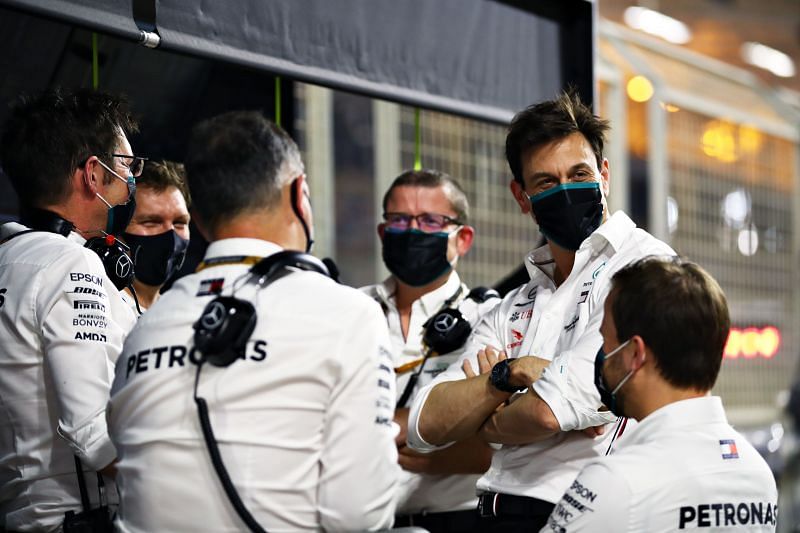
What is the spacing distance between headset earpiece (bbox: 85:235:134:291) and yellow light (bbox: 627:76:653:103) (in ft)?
25.2

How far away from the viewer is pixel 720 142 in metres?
12.2

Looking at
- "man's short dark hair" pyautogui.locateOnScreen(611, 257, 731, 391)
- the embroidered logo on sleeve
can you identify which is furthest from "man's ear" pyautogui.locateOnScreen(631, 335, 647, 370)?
the embroidered logo on sleeve

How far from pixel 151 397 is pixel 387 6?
6.73 feet

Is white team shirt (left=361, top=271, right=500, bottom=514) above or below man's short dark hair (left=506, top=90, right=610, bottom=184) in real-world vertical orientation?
below

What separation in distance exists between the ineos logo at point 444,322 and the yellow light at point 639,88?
279 inches

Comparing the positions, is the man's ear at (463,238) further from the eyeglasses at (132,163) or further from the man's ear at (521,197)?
the eyeglasses at (132,163)

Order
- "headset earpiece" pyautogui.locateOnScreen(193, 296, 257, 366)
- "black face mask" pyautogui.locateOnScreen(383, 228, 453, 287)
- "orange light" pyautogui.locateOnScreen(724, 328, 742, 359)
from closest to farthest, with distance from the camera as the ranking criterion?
"headset earpiece" pyautogui.locateOnScreen(193, 296, 257, 366), "black face mask" pyautogui.locateOnScreen(383, 228, 453, 287), "orange light" pyautogui.locateOnScreen(724, 328, 742, 359)

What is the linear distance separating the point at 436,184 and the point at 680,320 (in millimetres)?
1649

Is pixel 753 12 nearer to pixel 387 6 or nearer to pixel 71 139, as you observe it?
pixel 387 6

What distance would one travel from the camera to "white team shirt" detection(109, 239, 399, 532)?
5.66ft

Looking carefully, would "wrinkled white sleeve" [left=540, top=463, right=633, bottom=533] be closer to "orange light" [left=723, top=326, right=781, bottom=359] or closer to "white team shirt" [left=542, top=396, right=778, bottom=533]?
"white team shirt" [left=542, top=396, right=778, bottom=533]

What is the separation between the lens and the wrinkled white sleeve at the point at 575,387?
2.33 m

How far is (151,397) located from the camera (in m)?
1.76

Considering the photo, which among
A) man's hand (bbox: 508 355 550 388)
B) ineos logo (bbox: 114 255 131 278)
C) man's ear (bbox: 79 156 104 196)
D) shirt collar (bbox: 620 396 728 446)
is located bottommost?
shirt collar (bbox: 620 396 728 446)
